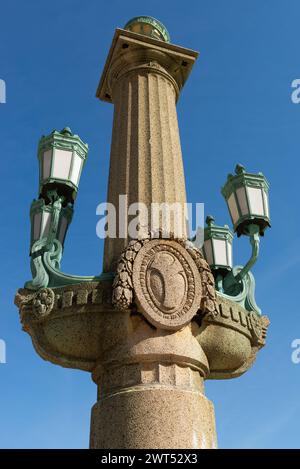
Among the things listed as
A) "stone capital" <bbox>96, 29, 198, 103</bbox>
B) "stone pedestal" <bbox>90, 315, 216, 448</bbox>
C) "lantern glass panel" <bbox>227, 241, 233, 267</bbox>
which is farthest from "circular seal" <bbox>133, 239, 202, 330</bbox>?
"stone capital" <bbox>96, 29, 198, 103</bbox>

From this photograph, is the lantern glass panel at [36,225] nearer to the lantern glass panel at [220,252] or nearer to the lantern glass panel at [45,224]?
the lantern glass panel at [45,224]

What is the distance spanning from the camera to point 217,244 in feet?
→ 35.4

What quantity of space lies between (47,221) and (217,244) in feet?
12.0

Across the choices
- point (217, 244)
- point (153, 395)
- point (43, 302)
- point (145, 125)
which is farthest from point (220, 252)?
point (153, 395)

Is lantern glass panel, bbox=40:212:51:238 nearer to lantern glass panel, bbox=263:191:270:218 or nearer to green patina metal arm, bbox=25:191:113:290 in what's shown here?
green patina metal arm, bbox=25:191:113:290

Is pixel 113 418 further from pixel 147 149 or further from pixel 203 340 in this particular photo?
pixel 147 149

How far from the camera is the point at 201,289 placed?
762 cm

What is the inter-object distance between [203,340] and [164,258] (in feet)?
4.01

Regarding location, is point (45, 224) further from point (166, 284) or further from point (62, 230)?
point (166, 284)

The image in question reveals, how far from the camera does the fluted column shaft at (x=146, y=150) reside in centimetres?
863

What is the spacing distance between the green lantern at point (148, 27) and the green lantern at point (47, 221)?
15.6 ft

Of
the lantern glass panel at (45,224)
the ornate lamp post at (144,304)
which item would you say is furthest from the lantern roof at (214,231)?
the lantern glass panel at (45,224)

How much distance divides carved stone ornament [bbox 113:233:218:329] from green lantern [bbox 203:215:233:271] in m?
2.63

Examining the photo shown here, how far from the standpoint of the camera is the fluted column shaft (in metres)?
8.63
